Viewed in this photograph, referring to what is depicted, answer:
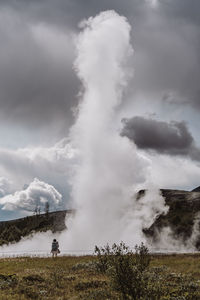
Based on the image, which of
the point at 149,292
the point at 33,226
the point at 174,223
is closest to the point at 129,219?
the point at 174,223

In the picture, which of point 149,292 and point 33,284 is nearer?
point 149,292

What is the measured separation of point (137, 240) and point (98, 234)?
27.9ft

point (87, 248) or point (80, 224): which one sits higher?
point (80, 224)

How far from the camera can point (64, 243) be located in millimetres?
67062

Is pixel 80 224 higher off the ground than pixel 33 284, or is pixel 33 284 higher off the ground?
pixel 80 224

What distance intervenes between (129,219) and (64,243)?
16.8 metres

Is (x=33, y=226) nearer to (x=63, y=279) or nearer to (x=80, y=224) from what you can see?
(x=80, y=224)

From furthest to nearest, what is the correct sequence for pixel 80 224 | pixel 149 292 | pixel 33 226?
pixel 33 226 → pixel 80 224 → pixel 149 292

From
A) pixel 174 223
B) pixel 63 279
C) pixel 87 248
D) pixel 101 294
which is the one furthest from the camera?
pixel 174 223

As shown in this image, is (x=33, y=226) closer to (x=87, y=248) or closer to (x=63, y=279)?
(x=87, y=248)

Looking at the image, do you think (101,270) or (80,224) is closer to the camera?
(101,270)

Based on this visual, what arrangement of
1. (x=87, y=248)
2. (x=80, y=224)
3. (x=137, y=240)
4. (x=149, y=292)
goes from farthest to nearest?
1. (x=80, y=224)
2. (x=137, y=240)
3. (x=87, y=248)
4. (x=149, y=292)

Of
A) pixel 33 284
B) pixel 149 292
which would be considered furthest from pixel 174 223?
pixel 149 292

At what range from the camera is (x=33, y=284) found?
21.1m
